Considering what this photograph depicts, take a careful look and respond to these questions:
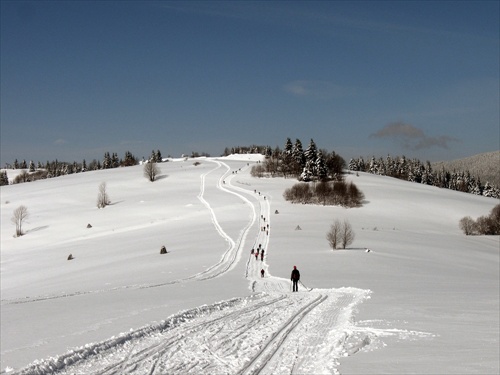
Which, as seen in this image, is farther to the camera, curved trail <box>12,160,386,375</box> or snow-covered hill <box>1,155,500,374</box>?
snow-covered hill <box>1,155,500,374</box>

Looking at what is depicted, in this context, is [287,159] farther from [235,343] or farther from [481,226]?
[235,343]

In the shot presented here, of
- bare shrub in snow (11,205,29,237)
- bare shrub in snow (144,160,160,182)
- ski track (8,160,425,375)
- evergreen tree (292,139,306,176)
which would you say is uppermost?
evergreen tree (292,139,306,176)

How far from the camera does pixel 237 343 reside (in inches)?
430

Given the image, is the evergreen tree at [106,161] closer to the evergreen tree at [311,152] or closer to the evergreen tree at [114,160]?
the evergreen tree at [114,160]

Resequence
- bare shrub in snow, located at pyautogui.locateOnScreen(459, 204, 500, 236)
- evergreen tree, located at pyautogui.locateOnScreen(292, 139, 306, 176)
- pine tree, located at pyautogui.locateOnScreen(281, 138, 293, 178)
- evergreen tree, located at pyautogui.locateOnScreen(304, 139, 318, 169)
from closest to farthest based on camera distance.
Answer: bare shrub in snow, located at pyautogui.locateOnScreen(459, 204, 500, 236) → evergreen tree, located at pyautogui.locateOnScreen(304, 139, 318, 169) → evergreen tree, located at pyautogui.locateOnScreen(292, 139, 306, 176) → pine tree, located at pyautogui.locateOnScreen(281, 138, 293, 178)

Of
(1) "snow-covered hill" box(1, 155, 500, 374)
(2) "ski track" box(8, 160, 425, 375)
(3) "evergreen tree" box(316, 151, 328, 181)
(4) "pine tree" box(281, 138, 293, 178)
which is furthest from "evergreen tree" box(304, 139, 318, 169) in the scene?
(2) "ski track" box(8, 160, 425, 375)

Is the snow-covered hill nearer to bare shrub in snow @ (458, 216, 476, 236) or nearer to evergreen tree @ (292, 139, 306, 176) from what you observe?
bare shrub in snow @ (458, 216, 476, 236)

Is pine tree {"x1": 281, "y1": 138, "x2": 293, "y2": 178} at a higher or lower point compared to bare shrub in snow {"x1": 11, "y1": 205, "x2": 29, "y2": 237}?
higher

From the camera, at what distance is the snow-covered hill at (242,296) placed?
380 inches

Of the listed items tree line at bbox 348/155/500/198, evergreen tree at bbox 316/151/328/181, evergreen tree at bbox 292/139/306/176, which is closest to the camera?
evergreen tree at bbox 316/151/328/181

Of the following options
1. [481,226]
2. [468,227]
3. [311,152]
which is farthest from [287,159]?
[481,226]

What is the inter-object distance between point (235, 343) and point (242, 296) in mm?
7713

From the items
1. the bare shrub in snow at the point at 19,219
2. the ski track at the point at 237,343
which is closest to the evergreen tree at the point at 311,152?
the bare shrub in snow at the point at 19,219

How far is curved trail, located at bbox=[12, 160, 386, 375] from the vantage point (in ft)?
29.6
